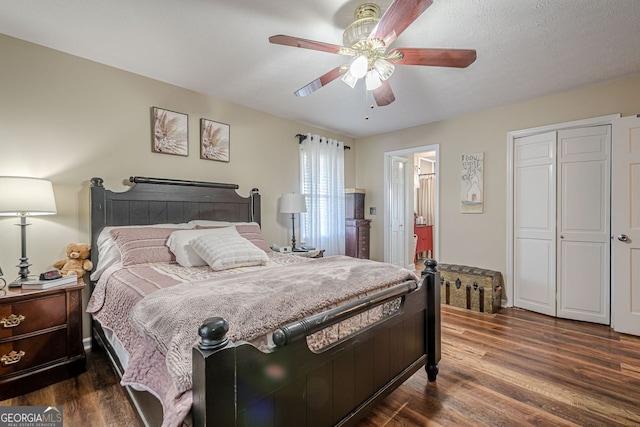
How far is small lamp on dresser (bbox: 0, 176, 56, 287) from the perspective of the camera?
72.8 inches

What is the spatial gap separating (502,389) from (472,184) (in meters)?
2.55

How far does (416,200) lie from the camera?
7.69m

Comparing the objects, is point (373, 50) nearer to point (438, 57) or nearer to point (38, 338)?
point (438, 57)

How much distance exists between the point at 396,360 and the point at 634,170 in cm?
294

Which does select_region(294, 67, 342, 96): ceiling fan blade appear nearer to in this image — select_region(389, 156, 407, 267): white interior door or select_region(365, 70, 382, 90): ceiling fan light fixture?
select_region(365, 70, 382, 90): ceiling fan light fixture

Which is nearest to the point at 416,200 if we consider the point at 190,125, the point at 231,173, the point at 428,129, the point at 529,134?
the point at 428,129

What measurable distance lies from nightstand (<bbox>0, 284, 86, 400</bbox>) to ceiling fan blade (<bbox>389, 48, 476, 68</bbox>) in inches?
107

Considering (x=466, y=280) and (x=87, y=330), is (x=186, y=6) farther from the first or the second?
(x=466, y=280)

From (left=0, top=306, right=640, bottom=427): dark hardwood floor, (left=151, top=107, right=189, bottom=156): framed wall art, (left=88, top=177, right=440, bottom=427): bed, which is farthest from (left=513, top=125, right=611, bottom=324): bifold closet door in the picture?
(left=151, top=107, right=189, bottom=156): framed wall art

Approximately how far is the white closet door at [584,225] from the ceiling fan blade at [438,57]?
219cm

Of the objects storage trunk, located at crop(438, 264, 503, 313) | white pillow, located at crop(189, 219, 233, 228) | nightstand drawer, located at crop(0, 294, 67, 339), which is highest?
A: white pillow, located at crop(189, 219, 233, 228)

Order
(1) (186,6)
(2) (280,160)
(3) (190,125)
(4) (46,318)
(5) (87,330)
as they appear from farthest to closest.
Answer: (2) (280,160) → (3) (190,125) → (5) (87,330) → (4) (46,318) → (1) (186,6)

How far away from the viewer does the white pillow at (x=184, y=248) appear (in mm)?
2227

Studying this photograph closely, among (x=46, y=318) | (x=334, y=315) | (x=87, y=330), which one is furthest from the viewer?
(x=87, y=330)
